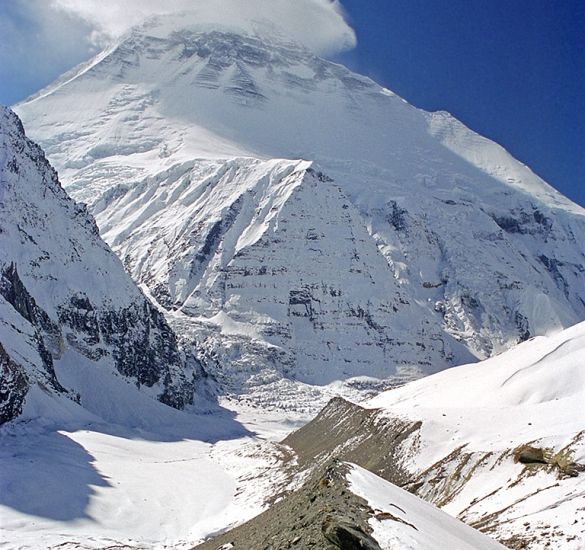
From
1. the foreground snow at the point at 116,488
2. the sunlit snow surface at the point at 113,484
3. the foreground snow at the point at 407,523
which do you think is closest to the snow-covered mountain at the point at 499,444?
the foreground snow at the point at 407,523

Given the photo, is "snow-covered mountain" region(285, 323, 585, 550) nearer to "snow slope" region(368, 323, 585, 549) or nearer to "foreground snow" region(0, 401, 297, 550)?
"snow slope" region(368, 323, 585, 549)

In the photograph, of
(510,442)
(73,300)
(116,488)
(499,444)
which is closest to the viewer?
(510,442)

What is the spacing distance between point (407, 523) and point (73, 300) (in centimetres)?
12640

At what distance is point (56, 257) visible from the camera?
458ft

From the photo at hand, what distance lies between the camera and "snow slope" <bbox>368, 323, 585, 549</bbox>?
2805cm

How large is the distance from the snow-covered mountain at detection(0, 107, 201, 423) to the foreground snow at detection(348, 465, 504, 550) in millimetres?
86058

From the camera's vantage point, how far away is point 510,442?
3881 centimetres

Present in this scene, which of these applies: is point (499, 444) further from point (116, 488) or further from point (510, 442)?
point (116, 488)

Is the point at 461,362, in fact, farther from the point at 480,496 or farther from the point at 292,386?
the point at 480,496

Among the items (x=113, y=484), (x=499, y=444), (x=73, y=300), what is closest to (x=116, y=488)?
(x=113, y=484)

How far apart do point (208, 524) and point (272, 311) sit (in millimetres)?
147623

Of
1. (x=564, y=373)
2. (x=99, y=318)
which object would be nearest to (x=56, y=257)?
(x=99, y=318)

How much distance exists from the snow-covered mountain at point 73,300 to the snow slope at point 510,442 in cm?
6758

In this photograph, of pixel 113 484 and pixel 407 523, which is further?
pixel 113 484
